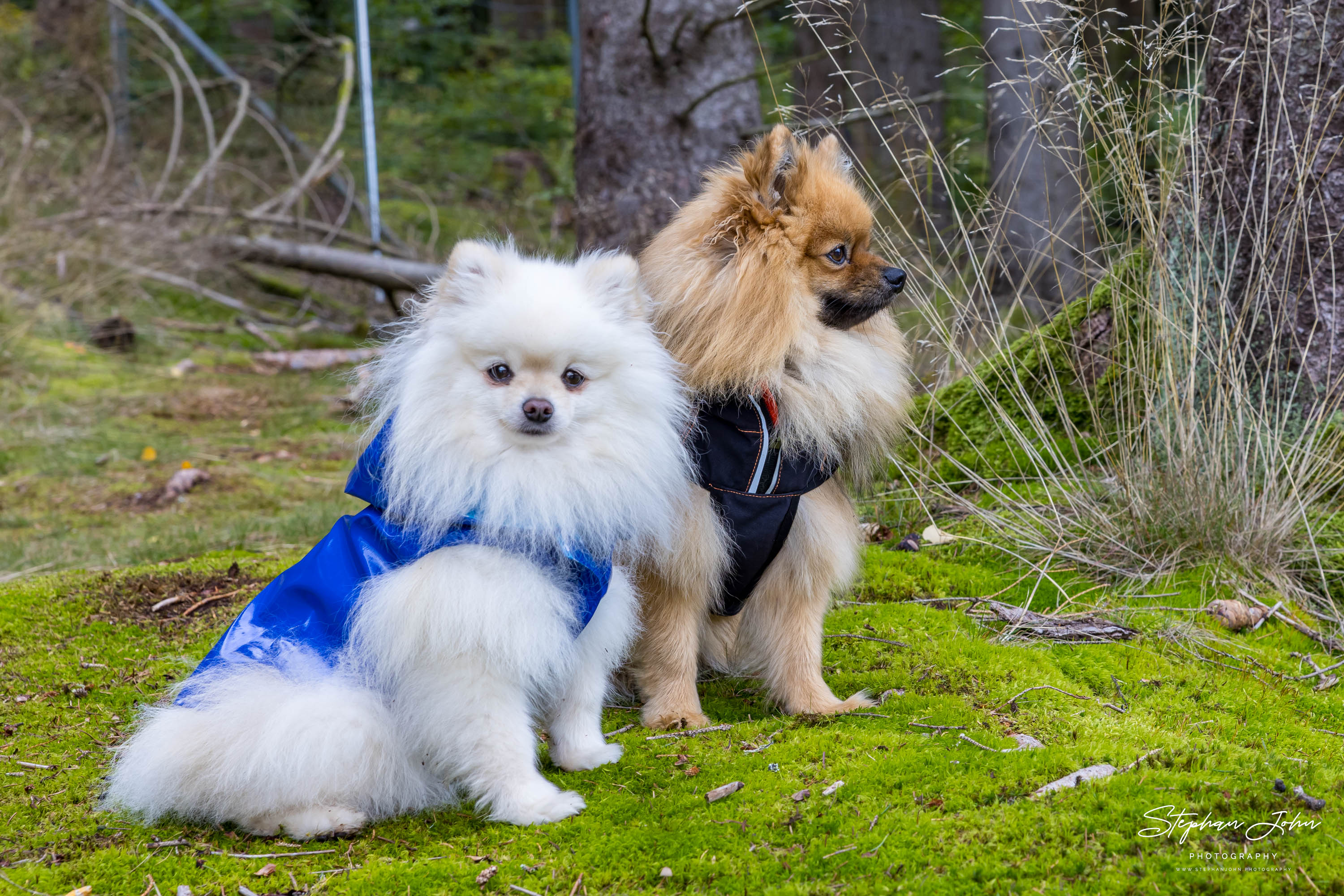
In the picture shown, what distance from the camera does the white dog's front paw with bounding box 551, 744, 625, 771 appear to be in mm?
2672

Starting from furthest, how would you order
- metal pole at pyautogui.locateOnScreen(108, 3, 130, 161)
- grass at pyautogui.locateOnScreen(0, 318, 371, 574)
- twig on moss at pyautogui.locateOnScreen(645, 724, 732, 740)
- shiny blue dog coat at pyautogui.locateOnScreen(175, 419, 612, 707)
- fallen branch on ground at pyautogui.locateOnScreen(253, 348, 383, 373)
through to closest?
1. metal pole at pyautogui.locateOnScreen(108, 3, 130, 161)
2. fallen branch on ground at pyautogui.locateOnScreen(253, 348, 383, 373)
3. grass at pyautogui.locateOnScreen(0, 318, 371, 574)
4. twig on moss at pyautogui.locateOnScreen(645, 724, 732, 740)
5. shiny blue dog coat at pyautogui.locateOnScreen(175, 419, 612, 707)

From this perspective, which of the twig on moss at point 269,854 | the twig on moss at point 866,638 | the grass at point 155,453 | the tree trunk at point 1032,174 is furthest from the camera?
the grass at point 155,453

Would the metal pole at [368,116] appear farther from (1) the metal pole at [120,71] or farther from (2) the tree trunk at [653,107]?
(2) the tree trunk at [653,107]

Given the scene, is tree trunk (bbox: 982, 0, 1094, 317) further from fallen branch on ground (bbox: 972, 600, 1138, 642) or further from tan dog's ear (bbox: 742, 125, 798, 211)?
fallen branch on ground (bbox: 972, 600, 1138, 642)

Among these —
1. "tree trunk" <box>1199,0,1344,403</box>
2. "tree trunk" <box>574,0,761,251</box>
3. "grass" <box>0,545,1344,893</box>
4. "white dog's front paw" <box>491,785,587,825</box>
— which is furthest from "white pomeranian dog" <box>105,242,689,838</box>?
"tree trunk" <box>574,0,761,251</box>

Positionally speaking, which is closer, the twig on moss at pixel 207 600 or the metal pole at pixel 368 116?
the twig on moss at pixel 207 600

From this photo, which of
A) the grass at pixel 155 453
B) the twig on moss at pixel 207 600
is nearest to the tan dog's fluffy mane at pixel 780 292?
the grass at pixel 155 453

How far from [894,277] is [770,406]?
0.55 metres

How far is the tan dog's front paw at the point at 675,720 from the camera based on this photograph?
2961 millimetres

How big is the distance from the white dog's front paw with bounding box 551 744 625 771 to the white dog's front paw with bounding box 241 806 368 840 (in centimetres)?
53

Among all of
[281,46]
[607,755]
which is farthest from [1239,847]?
[281,46]

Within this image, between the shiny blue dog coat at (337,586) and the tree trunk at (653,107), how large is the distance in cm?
394

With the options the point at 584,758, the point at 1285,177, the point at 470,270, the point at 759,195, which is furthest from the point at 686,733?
the point at 1285,177

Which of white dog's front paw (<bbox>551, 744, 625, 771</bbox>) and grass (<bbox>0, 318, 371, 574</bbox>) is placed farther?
Answer: grass (<bbox>0, 318, 371, 574</bbox>)
